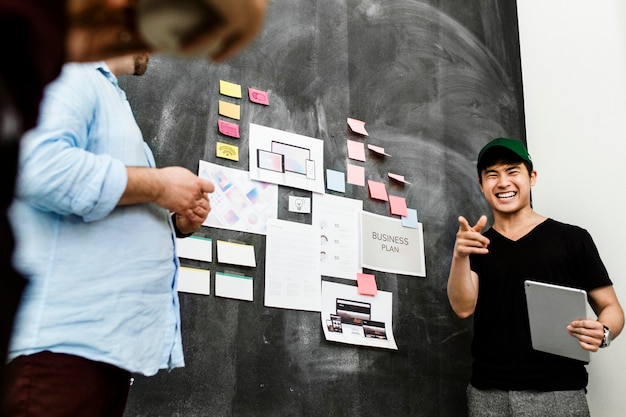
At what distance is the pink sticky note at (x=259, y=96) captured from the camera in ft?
7.38

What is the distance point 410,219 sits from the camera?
2.48 m

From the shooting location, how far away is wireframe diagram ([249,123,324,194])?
217cm

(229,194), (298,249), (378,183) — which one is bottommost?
(298,249)

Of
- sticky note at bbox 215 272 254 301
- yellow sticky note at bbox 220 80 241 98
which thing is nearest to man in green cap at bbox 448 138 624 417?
sticky note at bbox 215 272 254 301

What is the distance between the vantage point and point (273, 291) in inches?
81.7

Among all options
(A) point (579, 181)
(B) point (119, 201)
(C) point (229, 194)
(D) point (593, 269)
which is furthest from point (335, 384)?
(A) point (579, 181)

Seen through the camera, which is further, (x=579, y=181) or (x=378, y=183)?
(x=579, y=181)

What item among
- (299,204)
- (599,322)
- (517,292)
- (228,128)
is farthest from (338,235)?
(599,322)

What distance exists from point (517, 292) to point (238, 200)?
3.26 feet

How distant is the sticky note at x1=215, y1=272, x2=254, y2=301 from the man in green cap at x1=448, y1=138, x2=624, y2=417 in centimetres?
68

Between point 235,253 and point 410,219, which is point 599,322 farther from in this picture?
point 235,253

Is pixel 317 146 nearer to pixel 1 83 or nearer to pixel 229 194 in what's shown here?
pixel 229 194

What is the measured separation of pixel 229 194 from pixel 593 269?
1244mm

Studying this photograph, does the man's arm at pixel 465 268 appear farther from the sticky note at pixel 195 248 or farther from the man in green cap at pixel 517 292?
the sticky note at pixel 195 248
